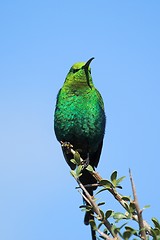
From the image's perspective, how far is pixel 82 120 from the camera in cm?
600

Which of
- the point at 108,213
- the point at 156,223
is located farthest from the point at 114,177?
the point at 156,223

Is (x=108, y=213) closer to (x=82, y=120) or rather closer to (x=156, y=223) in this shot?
(x=156, y=223)

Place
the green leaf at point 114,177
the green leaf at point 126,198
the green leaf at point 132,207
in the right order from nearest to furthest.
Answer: the green leaf at point 132,207, the green leaf at point 126,198, the green leaf at point 114,177

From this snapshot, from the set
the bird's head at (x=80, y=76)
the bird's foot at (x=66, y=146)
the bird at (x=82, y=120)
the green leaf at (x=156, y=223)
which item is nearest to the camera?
the green leaf at (x=156, y=223)

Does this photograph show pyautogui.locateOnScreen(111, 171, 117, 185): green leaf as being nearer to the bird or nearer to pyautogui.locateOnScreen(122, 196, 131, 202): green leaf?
pyautogui.locateOnScreen(122, 196, 131, 202): green leaf

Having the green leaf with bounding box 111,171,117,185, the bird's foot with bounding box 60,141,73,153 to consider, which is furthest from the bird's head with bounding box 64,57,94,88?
the green leaf with bounding box 111,171,117,185

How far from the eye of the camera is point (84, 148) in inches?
241

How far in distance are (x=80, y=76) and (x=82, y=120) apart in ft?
2.52

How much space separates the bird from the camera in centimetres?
598

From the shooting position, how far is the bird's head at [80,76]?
21.0 ft

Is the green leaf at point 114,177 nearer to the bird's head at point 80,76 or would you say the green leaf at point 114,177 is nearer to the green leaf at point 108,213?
the green leaf at point 108,213

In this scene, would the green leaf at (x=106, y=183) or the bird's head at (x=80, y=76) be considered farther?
the bird's head at (x=80, y=76)

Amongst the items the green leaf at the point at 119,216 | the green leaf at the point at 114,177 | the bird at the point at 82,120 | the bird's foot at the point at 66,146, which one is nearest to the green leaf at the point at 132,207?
the green leaf at the point at 119,216

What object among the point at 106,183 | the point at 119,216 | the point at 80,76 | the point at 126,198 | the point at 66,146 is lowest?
the point at 119,216
